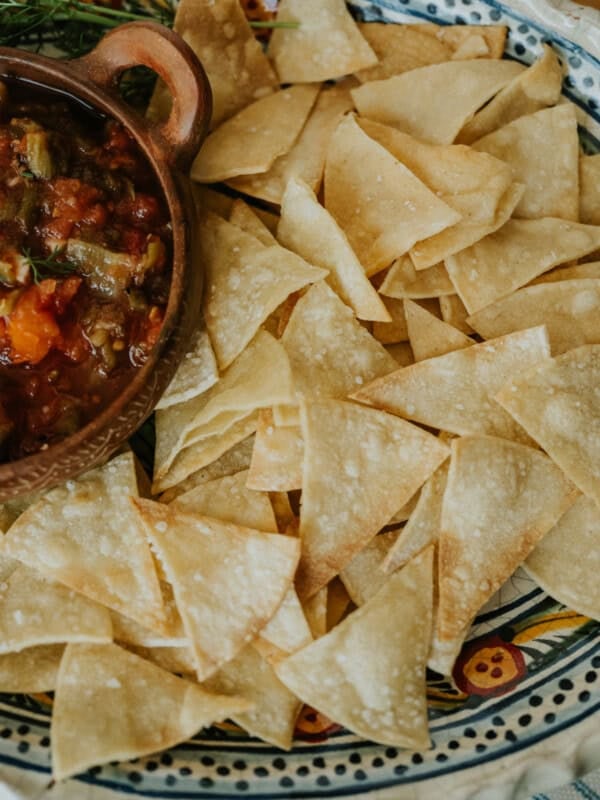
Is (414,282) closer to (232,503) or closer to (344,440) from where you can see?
(344,440)

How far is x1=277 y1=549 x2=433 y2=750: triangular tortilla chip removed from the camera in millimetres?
2219

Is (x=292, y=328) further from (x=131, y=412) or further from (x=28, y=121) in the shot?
(x=28, y=121)

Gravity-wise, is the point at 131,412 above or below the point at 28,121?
below

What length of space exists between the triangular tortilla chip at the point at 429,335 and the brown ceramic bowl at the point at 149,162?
525 millimetres

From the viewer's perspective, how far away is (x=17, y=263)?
2.24 m

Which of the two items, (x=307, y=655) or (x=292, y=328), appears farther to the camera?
(x=292, y=328)

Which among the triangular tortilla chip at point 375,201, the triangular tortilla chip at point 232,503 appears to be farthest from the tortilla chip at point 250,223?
the triangular tortilla chip at point 232,503

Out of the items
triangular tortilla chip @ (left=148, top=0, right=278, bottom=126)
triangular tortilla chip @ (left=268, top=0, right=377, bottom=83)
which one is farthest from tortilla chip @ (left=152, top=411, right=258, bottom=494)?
triangular tortilla chip @ (left=268, top=0, right=377, bottom=83)

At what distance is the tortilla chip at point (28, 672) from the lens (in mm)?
2322

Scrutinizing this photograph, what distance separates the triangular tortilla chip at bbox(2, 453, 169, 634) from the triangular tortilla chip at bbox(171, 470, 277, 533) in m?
0.13

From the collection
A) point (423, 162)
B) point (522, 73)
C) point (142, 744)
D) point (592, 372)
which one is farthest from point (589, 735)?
point (522, 73)

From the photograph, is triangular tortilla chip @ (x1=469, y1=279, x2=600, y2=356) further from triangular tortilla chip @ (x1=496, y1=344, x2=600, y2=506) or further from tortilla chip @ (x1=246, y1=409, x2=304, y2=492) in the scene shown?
tortilla chip @ (x1=246, y1=409, x2=304, y2=492)

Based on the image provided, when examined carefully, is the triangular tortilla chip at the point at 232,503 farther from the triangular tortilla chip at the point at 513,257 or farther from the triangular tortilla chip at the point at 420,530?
the triangular tortilla chip at the point at 513,257

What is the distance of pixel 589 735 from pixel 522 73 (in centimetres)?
164
